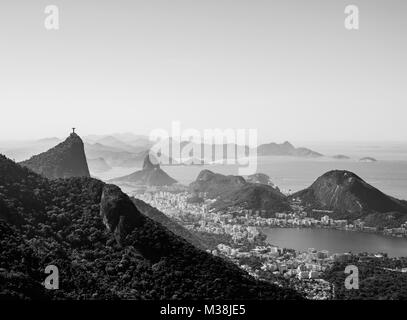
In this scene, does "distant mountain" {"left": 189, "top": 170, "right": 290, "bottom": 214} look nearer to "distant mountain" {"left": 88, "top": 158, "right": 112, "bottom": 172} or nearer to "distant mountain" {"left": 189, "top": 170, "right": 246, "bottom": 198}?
"distant mountain" {"left": 189, "top": 170, "right": 246, "bottom": 198}

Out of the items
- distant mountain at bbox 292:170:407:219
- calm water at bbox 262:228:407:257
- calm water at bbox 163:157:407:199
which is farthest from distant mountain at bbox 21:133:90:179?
calm water at bbox 163:157:407:199

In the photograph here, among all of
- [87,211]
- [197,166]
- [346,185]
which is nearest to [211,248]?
[87,211]

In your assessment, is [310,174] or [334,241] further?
[310,174]

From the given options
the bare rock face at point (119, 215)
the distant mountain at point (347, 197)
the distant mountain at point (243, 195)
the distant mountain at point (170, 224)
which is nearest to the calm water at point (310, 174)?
the distant mountain at point (243, 195)

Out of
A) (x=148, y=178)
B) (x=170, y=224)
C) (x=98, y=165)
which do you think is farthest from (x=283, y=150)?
(x=170, y=224)

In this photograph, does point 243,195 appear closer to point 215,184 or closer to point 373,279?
point 215,184

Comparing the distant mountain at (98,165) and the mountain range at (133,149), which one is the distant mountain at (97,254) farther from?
the distant mountain at (98,165)
